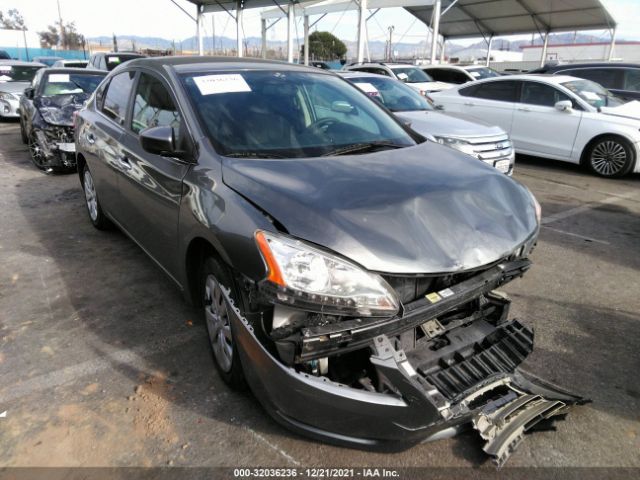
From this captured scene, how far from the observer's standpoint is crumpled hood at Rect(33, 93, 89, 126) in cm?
778

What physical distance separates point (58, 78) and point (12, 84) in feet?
21.4

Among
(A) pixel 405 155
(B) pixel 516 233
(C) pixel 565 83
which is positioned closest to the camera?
(B) pixel 516 233

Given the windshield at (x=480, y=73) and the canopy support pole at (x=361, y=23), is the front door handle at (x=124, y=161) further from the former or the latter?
the canopy support pole at (x=361, y=23)

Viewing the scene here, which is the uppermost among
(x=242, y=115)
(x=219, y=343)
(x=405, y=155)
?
(x=242, y=115)

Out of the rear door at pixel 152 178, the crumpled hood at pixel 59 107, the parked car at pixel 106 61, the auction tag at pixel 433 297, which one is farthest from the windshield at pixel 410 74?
the auction tag at pixel 433 297

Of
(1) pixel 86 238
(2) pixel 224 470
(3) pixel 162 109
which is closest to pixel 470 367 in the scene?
(2) pixel 224 470

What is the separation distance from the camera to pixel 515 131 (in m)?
9.51

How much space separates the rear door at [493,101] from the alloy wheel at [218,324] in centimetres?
774

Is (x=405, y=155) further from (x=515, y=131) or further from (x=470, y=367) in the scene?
(x=515, y=131)

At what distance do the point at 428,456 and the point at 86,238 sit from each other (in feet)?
14.1

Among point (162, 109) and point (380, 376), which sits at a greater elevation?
point (162, 109)

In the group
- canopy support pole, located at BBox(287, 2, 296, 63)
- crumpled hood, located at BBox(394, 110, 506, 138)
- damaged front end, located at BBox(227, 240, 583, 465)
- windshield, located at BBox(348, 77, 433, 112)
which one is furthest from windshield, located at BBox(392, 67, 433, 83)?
canopy support pole, located at BBox(287, 2, 296, 63)

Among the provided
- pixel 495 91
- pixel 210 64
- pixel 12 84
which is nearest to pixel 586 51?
pixel 495 91

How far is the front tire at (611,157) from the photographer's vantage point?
26.7 feet
